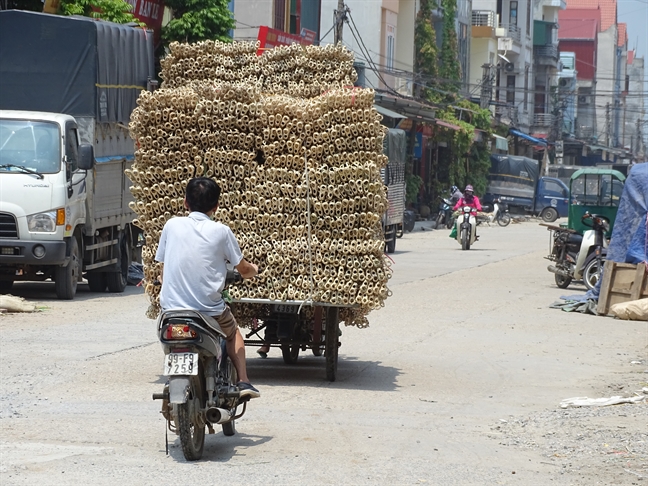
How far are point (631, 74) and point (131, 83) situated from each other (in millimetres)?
169217

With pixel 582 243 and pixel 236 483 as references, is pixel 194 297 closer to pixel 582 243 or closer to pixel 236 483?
pixel 236 483

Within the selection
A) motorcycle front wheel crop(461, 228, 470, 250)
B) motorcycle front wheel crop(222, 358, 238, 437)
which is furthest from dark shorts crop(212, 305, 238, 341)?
motorcycle front wheel crop(461, 228, 470, 250)

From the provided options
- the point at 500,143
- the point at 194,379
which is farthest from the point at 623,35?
the point at 194,379

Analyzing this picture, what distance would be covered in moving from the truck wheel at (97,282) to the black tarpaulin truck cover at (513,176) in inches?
1660

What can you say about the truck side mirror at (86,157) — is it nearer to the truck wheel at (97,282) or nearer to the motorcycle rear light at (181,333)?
the truck wheel at (97,282)

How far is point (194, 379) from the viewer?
711 centimetres

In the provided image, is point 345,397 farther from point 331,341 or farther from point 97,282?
point 97,282

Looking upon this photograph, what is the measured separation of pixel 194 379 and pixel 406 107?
126ft

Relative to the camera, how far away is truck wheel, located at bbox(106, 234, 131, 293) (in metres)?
19.0

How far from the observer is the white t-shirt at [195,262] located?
288 inches

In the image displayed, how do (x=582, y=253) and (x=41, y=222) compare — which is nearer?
(x=41, y=222)

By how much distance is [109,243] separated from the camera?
1864 centimetres

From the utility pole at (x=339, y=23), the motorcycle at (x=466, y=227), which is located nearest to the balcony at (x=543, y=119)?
the utility pole at (x=339, y=23)

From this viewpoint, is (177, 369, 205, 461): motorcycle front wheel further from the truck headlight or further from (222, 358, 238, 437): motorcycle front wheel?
the truck headlight
